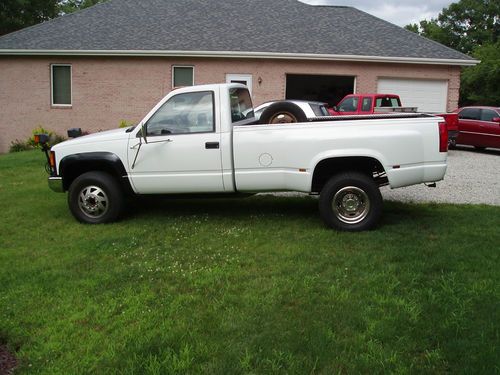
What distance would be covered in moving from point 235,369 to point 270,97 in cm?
1595

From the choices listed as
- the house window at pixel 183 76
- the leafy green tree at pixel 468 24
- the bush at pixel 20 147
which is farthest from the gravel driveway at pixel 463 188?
the leafy green tree at pixel 468 24

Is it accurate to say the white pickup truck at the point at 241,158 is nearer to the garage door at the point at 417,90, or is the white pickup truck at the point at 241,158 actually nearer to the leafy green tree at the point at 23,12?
the garage door at the point at 417,90

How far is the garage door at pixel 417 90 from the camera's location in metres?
18.7

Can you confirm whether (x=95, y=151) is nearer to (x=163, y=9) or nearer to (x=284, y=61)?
(x=284, y=61)

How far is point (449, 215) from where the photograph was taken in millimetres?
7258

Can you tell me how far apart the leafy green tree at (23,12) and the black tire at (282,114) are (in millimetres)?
29365

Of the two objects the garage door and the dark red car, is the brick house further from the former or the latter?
the dark red car

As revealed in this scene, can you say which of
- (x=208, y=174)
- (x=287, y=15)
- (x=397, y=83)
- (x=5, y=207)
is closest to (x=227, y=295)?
(x=208, y=174)

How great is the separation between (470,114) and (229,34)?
898 centimetres

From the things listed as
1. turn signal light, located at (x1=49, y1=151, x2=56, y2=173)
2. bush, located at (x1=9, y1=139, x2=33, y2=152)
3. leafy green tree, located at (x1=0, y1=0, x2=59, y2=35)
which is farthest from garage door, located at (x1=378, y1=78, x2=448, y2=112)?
leafy green tree, located at (x1=0, y1=0, x2=59, y2=35)

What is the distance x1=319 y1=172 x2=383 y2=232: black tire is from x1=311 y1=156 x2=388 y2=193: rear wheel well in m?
0.18

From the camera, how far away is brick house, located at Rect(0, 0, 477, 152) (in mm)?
18172

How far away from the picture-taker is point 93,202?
22.8ft

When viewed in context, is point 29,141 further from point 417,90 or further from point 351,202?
point 351,202
